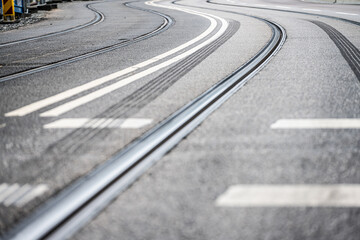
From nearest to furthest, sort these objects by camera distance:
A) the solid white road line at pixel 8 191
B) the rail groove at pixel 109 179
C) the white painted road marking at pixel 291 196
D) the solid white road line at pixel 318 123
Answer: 1. the rail groove at pixel 109 179
2. the white painted road marking at pixel 291 196
3. the solid white road line at pixel 8 191
4. the solid white road line at pixel 318 123

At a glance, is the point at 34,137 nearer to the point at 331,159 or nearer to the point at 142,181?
the point at 142,181

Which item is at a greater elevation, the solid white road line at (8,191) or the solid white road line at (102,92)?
the solid white road line at (8,191)

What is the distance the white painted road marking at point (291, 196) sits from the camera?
212 centimetres

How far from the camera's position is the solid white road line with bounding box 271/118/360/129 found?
3348 millimetres

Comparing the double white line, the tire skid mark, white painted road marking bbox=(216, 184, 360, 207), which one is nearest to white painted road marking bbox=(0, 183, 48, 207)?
white painted road marking bbox=(216, 184, 360, 207)

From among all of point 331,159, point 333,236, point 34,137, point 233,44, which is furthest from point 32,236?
point 233,44

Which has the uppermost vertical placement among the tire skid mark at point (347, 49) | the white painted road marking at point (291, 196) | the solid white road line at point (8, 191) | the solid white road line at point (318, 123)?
the white painted road marking at point (291, 196)

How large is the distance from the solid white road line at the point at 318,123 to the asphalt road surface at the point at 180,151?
1 cm

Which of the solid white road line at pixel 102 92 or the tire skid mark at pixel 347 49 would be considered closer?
the solid white road line at pixel 102 92

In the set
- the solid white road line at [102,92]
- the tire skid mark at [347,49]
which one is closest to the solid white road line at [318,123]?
the solid white road line at [102,92]

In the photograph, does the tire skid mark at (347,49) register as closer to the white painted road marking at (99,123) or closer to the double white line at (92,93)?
the double white line at (92,93)

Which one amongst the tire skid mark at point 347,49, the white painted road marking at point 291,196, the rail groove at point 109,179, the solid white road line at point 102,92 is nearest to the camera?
the rail groove at point 109,179

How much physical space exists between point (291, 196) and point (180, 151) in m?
0.86

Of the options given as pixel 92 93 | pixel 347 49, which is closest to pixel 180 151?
pixel 92 93
